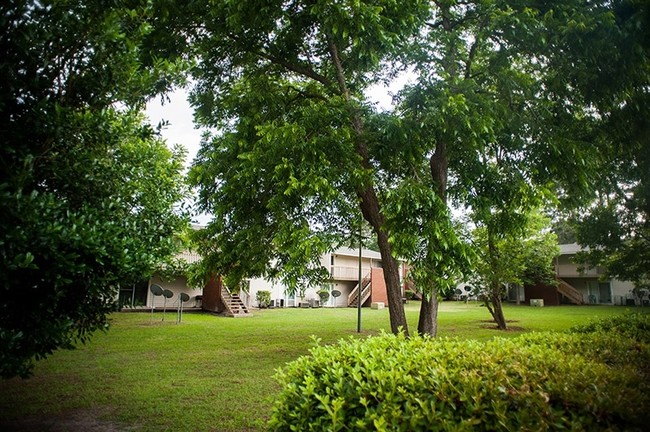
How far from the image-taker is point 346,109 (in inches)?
345

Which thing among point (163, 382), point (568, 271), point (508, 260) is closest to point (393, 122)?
point (163, 382)

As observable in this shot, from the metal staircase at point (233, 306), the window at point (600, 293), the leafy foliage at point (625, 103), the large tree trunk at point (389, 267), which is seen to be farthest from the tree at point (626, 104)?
the window at point (600, 293)

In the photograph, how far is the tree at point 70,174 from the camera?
3260 millimetres

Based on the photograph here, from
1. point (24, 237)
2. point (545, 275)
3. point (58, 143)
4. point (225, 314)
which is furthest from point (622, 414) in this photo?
point (225, 314)

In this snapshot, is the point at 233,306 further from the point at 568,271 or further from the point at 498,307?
the point at 568,271

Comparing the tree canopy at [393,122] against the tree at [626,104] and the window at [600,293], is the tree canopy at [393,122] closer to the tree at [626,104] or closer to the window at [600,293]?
the tree at [626,104]

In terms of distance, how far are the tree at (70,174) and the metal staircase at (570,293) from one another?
39188 millimetres

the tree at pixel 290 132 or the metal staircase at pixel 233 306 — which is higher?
the tree at pixel 290 132

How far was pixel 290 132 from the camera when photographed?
771 cm

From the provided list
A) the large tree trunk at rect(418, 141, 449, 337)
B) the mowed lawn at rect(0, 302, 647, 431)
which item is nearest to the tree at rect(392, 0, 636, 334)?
the large tree trunk at rect(418, 141, 449, 337)

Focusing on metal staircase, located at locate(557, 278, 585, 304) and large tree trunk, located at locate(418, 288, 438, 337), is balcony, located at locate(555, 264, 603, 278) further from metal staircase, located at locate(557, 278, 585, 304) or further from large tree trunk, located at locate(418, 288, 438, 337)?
large tree trunk, located at locate(418, 288, 438, 337)

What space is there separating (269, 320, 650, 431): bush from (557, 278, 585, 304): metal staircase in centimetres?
3740

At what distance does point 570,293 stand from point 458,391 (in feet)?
132

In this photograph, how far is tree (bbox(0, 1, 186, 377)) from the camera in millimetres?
3260
